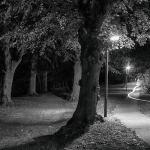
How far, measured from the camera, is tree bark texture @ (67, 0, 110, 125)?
11195 mm

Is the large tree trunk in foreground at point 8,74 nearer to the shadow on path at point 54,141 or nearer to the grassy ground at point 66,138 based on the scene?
the grassy ground at point 66,138

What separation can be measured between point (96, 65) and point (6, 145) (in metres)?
4.76

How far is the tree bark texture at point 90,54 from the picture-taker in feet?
36.7

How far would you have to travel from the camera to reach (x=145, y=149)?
8.33 meters

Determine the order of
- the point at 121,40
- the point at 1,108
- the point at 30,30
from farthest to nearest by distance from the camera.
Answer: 1. the point at 1,108
2. the point at 121,40
3. the point at 30,30

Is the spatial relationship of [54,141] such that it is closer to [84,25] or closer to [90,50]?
[90,50]

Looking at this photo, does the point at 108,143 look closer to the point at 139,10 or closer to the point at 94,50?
the point at 94,50

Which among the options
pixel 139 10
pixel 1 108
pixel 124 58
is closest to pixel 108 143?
pixel 139 10

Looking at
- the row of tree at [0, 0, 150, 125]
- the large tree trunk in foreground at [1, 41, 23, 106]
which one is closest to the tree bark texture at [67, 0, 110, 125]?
the row of tree at [0, 0, 150, 125]

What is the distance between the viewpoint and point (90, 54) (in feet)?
37.3

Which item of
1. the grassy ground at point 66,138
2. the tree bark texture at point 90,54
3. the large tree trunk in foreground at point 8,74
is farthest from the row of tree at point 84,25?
the large tree trunk in foreground at point 8,74

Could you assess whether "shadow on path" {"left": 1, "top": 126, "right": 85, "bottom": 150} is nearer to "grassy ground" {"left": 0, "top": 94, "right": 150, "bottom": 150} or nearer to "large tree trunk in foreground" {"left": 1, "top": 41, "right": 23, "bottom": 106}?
"grassy ground" {"left": 0, "top": 94, "right": 150, "bottom": 150}

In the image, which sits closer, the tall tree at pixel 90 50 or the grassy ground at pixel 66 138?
the grassy ground at pixel 66 138

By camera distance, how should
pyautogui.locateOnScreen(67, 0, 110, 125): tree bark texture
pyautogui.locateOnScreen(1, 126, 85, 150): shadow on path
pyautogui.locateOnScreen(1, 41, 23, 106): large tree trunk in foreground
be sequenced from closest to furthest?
pyautogui.locateOnScreen(1, 126, 85, 150): shadow on path < pyautogui.locateOnScreen(67, 0, 110, 125): tree bark texture < pyautogui.locateOnScreen(1, 41, 23, 106): large tree trunk in foreground
